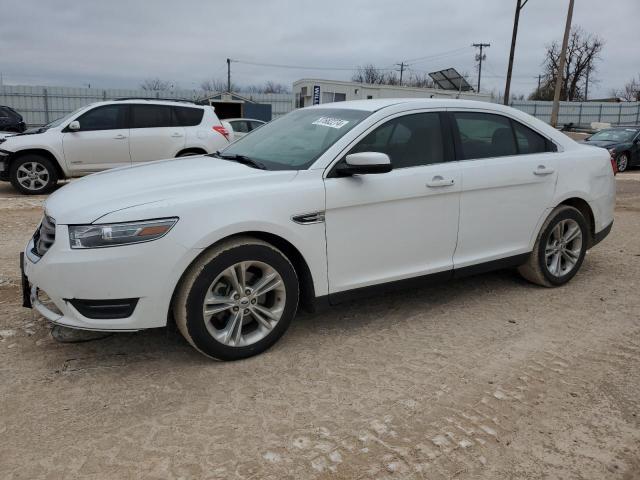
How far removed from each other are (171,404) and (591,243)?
13.6 feet

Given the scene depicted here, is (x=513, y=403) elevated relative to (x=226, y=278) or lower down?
lower down

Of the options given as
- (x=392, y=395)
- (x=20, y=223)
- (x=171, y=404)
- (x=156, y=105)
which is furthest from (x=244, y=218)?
(x=156, y=105)

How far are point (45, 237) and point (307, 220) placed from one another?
1.58 metres

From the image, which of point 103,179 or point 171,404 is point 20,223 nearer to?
point 103,179

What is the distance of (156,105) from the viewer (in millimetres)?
10391

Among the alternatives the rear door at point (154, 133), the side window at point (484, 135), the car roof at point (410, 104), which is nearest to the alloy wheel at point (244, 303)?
the car roof at point (410, 104)

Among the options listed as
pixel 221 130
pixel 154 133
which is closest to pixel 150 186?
pixel 154 133

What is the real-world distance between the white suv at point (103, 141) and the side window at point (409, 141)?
6.90 m

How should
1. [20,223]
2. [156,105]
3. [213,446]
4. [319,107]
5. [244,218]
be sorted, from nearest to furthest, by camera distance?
[213,446], [244,218], [319,107], [20,223], [156,105]

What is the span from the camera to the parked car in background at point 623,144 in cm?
1630

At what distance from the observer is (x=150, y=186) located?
11.1ft

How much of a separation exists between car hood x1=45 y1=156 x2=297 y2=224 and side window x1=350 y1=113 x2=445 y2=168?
70 centimetres

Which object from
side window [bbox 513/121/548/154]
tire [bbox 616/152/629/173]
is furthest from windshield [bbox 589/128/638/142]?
side window [bbox 513/121/548/154]

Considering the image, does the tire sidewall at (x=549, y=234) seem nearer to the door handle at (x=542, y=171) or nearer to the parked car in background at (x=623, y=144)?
the door handle at (x=542, y=171)
